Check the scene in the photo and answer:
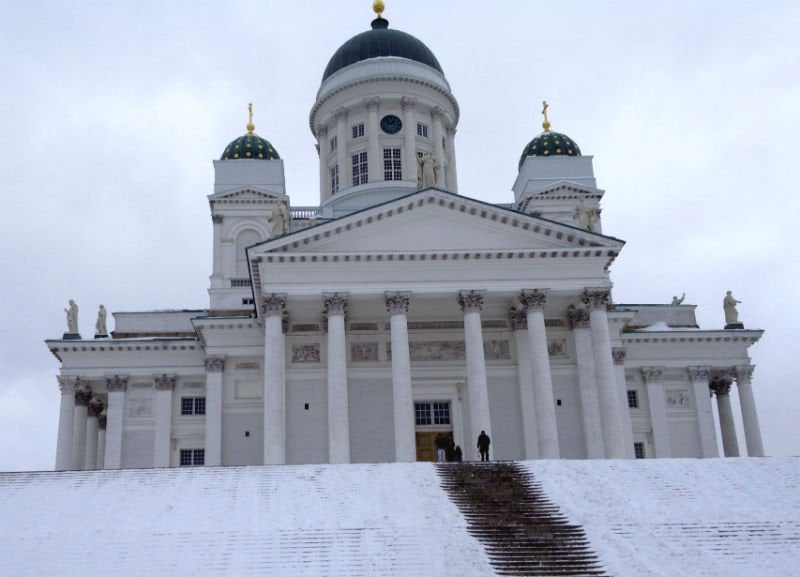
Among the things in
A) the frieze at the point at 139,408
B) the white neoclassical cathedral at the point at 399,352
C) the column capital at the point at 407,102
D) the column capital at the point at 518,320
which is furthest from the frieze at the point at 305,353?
the column capital at the point at 407,102

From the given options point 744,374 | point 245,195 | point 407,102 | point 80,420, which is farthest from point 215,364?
point 744,374

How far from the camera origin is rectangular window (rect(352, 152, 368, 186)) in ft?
168

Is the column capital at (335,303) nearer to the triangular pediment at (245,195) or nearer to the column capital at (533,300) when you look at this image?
the column capital at (533,300)

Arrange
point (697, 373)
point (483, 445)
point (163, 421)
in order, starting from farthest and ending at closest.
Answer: point (697, 373) < point (163, 421) < point (483, 445)

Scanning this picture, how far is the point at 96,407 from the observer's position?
4719cm

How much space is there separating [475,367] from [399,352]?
2813 mm

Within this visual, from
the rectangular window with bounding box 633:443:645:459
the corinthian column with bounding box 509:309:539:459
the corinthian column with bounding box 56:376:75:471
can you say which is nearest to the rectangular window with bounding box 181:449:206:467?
the corinthian column with bounding box 56:376:75:471

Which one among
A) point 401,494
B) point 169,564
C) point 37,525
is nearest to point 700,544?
point 401,494

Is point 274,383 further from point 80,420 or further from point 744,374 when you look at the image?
point 744,374

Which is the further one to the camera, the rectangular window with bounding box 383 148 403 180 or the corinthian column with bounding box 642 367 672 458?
the rectangular window with bounding box 383 148 403 180

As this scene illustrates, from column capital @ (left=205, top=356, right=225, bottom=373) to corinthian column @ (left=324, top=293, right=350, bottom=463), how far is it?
874 cm

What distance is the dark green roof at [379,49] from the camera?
178 ft

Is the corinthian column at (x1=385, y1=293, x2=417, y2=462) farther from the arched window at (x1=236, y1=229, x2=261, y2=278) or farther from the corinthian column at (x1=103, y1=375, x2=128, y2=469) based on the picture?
the arched window at (x1=236, y1=229, x2=261, y2=278)

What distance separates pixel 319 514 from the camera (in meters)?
21.6
